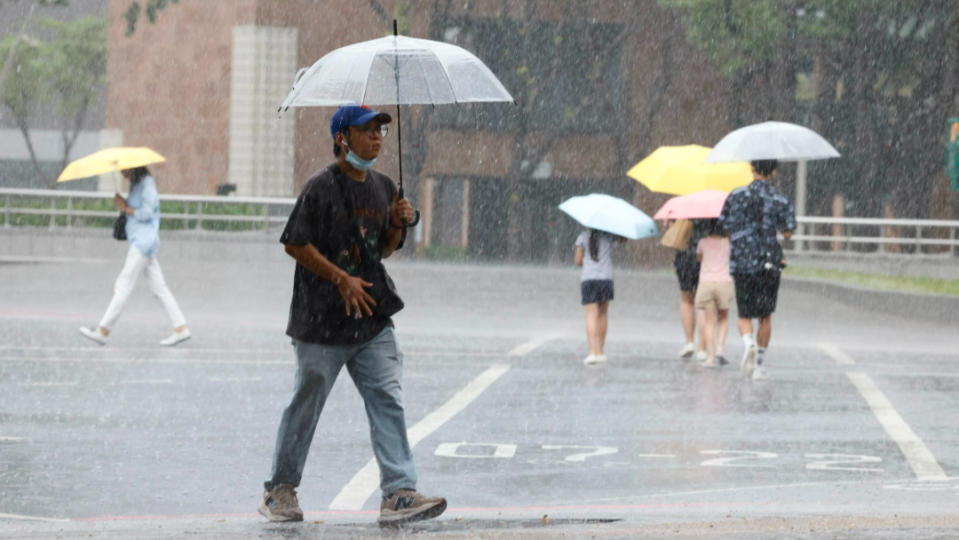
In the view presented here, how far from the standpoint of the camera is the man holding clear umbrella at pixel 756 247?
13828 mm

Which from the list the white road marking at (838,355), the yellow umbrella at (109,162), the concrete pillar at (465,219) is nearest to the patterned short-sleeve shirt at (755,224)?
the white road marking at (838,355)

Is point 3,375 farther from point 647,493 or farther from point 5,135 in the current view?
point 5,135

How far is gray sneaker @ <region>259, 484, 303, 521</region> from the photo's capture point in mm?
6855

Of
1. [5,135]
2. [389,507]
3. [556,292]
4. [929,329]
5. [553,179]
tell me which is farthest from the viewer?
[5,135]

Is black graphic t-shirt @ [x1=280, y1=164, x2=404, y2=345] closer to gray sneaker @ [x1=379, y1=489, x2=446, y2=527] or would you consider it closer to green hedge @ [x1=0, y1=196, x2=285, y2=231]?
gray sneaker @ [x1=379, y1=489, x2=446, y2=527]

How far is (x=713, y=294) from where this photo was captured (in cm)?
1516

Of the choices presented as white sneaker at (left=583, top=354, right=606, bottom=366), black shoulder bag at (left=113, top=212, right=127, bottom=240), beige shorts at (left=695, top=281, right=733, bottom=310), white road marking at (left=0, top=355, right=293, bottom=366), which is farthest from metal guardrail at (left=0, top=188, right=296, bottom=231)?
beige shorts at (left=695, top=281, right=733, bottom=310)

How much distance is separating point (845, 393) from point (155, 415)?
538cm

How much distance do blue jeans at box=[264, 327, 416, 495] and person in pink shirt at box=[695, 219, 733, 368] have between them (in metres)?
8.55

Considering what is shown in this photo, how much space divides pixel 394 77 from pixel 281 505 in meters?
1.94

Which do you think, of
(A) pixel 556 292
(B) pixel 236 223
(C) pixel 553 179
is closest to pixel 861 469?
(A) pixel 556 292

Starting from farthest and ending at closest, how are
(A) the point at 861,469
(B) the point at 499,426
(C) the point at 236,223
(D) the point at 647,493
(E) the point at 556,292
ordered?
1. (C) the point at 236,223
2. (E) the point at 556,292
3. (B) the point at 499,426
4. (A) the point at 861,469
5. (D) the point at 647,493

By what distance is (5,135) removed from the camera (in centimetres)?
7219

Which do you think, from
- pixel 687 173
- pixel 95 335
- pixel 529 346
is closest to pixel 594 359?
pixel 687 173
